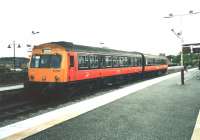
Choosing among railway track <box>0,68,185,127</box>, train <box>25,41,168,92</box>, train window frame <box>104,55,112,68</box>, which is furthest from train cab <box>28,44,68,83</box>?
train window frame <box>104,55,112,68</box>

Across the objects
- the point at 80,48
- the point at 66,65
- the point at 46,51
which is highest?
the point at 80,48

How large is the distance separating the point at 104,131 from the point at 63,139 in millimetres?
1178

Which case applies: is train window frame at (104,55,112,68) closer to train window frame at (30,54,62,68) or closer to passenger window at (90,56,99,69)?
passenger window at (90,56,99,69)

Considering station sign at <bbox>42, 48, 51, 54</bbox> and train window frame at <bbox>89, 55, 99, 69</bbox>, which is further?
train window frame at <bbox>89, 55, 99, 69</bbox>

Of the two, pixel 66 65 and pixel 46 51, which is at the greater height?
pixel 46 51

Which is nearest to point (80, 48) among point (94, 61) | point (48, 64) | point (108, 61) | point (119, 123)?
point (94, 61)

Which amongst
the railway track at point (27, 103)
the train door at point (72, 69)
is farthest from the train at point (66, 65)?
the railway track at point (27, 103)

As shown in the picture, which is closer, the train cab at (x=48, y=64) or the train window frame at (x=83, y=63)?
the train cab at (x=48, y=64)

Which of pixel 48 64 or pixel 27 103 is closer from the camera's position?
pixel 27 103

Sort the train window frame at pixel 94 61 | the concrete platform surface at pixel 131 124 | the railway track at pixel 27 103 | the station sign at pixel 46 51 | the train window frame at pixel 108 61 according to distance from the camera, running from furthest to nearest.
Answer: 1. the train window frame at pixel 108 61
2. the train window frame at pixel 94 61
3. the station sign at pixel 46 51
4. the railway track at pixel 27 103
5. the concrete platform surface at pixel 131 124

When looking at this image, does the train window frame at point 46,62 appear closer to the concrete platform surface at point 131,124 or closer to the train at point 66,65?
the train at point 66,65

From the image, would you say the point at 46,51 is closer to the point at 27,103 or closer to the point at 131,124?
the point at 27,103

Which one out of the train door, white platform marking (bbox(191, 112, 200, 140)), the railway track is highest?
the train door

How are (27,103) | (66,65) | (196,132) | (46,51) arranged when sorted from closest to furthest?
(196,132)
(27,103)
(66,65)
(46,51)
